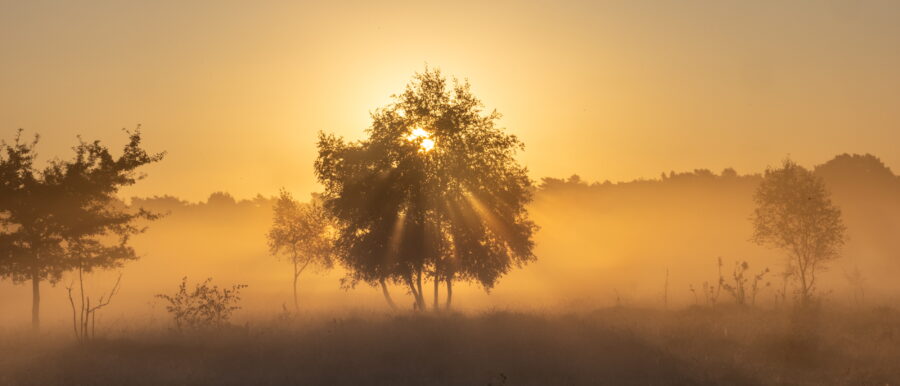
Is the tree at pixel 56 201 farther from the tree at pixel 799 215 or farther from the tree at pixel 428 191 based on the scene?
the tree at pixel 799 215

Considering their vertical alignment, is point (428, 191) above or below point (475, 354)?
above

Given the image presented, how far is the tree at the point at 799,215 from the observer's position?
175ft

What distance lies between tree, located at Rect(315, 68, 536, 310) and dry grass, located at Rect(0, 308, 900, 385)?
7049mm

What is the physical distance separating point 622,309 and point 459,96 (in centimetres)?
1525

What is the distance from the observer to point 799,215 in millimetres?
54156

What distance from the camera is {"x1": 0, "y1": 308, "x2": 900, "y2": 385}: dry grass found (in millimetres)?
22516

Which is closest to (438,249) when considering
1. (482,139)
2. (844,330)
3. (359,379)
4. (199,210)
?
(482,139)

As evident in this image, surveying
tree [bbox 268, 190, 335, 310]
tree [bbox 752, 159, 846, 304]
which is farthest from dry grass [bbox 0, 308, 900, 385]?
tree [bbox 268, 190, 335, 310]

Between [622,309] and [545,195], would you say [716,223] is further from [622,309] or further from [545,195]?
[622,309]

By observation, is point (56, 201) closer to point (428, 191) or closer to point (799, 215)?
point (428, 191)

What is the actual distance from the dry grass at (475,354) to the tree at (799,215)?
2150 centimetres

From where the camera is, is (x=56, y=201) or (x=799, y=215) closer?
(x=56, y=201)

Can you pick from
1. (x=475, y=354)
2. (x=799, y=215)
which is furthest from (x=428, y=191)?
(x=799, y=215)

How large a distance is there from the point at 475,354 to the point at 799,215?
39.0 metres
